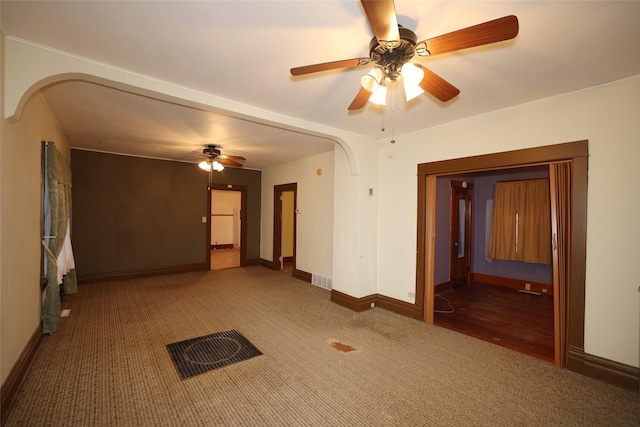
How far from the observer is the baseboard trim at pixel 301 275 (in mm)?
5855

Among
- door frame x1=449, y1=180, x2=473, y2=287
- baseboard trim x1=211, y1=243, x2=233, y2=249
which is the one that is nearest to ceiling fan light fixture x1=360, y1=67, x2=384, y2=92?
door frame x1=449, y1=180, x2=473, y2=287

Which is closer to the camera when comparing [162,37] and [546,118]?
[162,37]

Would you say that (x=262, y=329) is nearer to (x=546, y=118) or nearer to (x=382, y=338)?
(x=382, y=338)

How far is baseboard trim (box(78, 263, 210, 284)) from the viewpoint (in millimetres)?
5389

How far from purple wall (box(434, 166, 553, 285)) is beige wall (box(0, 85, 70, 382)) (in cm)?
541

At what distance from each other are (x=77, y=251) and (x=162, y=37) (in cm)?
533

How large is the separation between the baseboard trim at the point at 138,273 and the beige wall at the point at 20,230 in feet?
9.10

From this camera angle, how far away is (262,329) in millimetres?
3443

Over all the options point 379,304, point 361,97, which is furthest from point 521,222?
point 361,97

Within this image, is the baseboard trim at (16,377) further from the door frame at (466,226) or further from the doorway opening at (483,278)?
the door frame at (466,226)

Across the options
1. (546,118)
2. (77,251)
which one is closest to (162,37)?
(546,118)

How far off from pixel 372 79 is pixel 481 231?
5.60m

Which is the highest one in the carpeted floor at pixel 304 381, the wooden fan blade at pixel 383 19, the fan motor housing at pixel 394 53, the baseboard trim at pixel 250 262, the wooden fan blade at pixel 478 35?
the fan motor housing at pixel 394 53

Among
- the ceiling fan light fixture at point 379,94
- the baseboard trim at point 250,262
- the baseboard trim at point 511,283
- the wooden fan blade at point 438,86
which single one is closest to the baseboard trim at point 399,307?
the wooden fan blade at point 438,86
